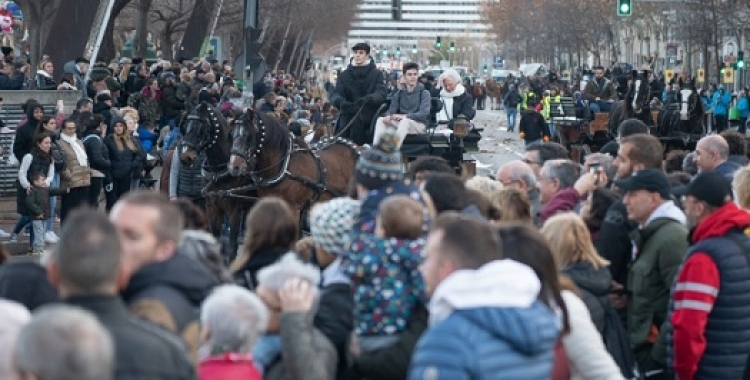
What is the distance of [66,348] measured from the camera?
503cm

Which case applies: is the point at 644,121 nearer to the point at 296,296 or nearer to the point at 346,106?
the point at 346,106

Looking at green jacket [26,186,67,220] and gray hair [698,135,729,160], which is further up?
gray hair [698,135,729,160]

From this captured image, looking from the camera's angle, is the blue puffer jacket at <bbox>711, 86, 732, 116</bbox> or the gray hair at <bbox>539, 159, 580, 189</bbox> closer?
the gray hair at <bbox>539, 159, 580, 189</bbox>

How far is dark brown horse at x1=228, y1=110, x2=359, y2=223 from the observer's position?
18.7m

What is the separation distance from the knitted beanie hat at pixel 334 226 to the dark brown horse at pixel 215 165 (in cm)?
1010

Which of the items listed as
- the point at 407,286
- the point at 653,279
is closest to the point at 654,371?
the point at 653,279

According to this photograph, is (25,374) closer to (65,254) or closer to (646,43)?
(65,254)

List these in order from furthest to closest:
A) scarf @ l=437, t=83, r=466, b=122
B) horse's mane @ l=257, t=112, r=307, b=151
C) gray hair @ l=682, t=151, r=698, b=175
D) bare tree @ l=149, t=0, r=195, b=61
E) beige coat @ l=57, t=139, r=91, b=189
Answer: bare tree @ l=149, t=0, r=195, b=61 → beige coat @ l=57, t=139, r=91, b=189 → scarf @ l=437, t=83, r=466, b=122 → horse's mane @ l=257, t=112, r=307, b=151 → gray hair @ l=682, t=151, r=698, b=175

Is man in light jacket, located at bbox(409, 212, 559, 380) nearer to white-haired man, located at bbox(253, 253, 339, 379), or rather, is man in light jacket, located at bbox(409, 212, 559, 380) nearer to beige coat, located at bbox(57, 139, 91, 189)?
white-haired man, located at bbox(253, 253, 339, 379)

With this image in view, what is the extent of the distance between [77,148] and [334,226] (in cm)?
1513

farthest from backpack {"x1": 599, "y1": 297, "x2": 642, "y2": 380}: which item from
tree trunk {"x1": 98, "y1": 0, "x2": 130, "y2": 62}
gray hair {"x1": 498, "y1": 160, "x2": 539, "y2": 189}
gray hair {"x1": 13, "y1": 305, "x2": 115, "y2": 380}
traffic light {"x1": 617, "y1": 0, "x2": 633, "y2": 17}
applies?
tree trunk {"x1": 98, "y1": 0, "x2": 130, "y2": 62}

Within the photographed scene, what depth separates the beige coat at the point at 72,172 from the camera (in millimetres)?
22906

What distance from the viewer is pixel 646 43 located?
4537 inches

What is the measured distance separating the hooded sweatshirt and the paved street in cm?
2557
